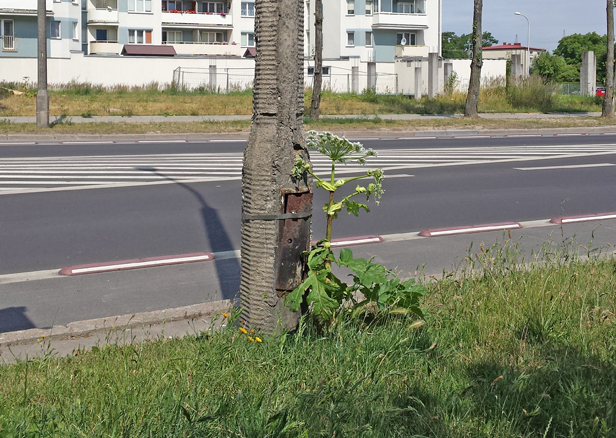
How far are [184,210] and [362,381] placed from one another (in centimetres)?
707

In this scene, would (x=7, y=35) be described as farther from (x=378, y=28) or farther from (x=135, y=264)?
(x=135, y=264)

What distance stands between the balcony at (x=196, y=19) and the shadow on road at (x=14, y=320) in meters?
67.0

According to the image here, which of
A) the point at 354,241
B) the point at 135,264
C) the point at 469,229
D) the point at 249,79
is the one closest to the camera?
the point at 135,264

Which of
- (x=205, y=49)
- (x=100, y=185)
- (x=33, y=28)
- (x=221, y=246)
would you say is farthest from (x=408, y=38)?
(x=221, y=246)

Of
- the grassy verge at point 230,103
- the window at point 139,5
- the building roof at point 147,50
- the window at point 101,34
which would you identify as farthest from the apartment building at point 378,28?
the grassy verge at point 230,103

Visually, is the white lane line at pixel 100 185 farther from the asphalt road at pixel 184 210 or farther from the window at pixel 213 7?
the window at pixel 213 7

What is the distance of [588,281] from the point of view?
5.61 m

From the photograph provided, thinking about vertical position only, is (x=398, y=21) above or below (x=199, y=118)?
above

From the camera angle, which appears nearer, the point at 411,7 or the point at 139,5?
the point at 139,5

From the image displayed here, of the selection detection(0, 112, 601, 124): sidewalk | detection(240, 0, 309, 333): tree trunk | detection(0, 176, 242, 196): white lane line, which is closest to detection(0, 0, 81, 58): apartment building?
detection(0, 112, 601, 124): sidewalk

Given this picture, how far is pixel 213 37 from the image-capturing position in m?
73.0

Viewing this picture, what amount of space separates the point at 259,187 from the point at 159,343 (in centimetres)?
116

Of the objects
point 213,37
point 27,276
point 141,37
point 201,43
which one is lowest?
point 27,276

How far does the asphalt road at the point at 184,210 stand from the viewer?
6.61 metres
